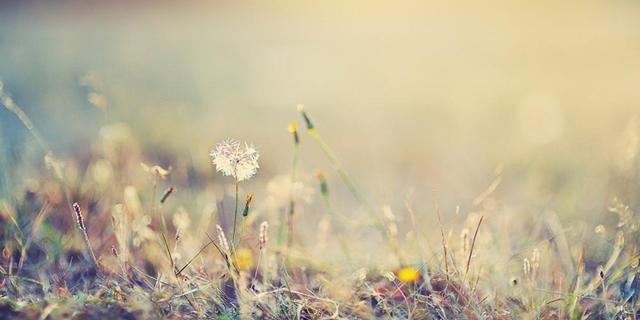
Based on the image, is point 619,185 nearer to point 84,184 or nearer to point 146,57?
point 84,184

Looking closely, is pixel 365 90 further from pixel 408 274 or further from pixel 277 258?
pixel 408 274

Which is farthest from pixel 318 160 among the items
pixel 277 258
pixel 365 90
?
pixel 365 90

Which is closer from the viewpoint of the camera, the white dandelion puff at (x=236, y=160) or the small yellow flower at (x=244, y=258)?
the white dandelion puff at (x=236, y=160)

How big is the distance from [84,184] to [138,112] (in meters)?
1.28

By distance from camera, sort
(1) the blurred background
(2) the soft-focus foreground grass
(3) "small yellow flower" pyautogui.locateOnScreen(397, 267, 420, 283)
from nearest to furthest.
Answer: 1. (2) the soft-focus foreground grass
2. (3) "small yellow flower" pyautogui.locateOnScreen(397, 267, 420, 283)
3. (1) the blurred background

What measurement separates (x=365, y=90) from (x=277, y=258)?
10.1 feet

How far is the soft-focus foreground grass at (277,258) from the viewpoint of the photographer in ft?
5.28

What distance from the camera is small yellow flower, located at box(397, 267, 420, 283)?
1.76 metres

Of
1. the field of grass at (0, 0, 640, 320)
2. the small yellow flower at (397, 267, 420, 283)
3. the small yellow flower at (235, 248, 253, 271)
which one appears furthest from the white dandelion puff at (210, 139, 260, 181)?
the small yellow flower at (397, 267, 420, 283)

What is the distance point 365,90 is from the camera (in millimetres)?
4945

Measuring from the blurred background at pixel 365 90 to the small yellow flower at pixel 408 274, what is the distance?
0.89ft

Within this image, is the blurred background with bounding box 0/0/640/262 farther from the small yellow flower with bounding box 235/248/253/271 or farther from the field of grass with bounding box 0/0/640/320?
the small yellow flower with bounding box 235/248/253/271

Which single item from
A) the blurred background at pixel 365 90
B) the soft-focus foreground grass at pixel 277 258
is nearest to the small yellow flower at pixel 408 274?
the soft-focus foreground grass at pixel 277 258

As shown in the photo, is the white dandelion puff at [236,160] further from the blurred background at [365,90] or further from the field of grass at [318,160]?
the blurred background at [365,90]
